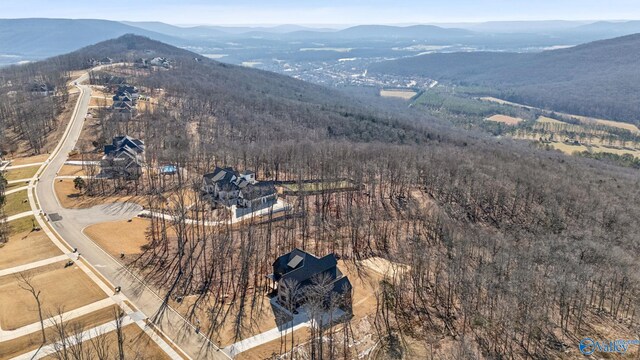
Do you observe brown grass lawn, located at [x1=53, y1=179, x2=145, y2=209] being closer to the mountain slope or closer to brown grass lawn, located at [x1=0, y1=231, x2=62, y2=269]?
brown grass lawn, located at [x1=0, y1=231, x2=62, y2=269]

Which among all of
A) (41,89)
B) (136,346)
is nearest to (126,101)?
(41,89)

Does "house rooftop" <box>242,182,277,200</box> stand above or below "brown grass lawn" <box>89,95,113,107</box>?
below

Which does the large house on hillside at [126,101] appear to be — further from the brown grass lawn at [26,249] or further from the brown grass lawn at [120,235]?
the brown grass lawn at [26,249]

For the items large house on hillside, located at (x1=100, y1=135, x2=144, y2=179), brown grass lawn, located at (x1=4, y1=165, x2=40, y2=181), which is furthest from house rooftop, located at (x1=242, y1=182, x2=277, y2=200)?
brown grass lawn, located at (x1=4, y1=165, x2=40, y2=181)

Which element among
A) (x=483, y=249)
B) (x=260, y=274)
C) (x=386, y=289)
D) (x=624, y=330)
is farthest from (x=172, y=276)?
(x=624, y=330)

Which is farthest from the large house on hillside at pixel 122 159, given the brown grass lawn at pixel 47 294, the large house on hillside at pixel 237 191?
the brown grass lawn at pixel 47 294

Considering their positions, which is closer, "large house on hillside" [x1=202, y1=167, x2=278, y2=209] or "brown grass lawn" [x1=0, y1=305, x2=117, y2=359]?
"brown grass lawn" [x1=0, y1=305, x2=117, y2=359]
